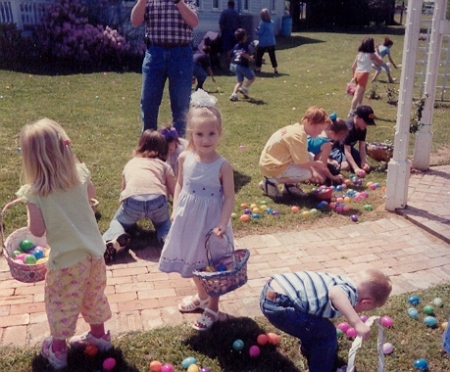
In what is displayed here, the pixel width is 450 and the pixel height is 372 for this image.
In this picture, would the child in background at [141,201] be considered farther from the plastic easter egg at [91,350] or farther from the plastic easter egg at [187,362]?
the plastic easter egg at [187,362]

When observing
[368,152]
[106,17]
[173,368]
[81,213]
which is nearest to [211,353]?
[173,368]

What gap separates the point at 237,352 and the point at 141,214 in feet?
5.77

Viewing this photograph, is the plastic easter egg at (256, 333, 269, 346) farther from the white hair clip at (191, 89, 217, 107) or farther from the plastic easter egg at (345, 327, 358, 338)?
the white hair clip at (191, 89, 217, 107)

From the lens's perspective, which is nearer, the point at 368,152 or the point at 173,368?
the point at 173,368

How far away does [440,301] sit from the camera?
12.5 feet

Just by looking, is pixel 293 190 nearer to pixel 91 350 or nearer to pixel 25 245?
pixel 25 245

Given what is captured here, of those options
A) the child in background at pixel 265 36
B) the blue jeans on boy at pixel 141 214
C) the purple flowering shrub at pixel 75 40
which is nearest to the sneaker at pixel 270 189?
the blue jeans on boy at pixel 141 214

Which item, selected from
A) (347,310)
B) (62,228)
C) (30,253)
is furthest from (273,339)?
(30,253)

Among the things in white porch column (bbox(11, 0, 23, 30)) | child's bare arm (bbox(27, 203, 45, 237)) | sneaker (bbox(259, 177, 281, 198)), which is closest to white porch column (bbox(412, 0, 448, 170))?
sneaker (bbox(259, 177, 281, 198))

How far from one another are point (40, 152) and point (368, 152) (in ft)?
18.4

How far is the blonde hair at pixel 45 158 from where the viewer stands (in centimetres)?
279

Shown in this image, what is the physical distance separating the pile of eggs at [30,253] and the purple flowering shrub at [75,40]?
39.6ft

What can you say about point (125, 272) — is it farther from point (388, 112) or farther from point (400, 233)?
point (388, 112)

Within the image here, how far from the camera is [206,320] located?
11.5ft
